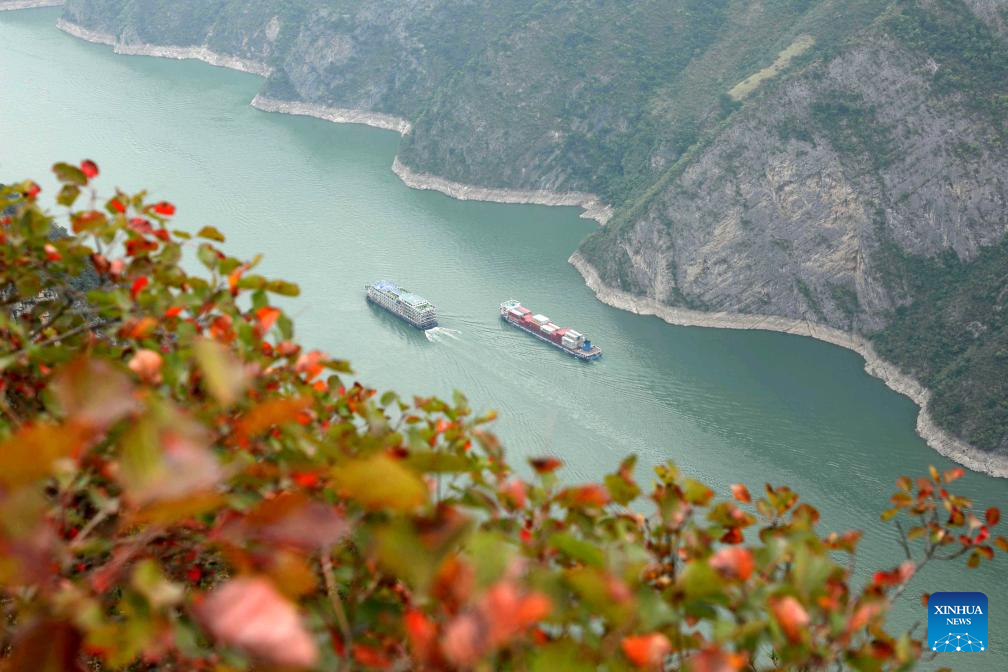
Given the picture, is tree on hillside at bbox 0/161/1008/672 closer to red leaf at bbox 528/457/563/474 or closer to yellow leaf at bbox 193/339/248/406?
yellow leaf at bbox 193/339/248/406

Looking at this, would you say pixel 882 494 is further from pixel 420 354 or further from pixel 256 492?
pixel 256 492

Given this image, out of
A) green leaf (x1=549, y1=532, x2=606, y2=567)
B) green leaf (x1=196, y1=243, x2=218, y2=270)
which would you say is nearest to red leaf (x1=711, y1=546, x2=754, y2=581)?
green leaf (x1=549, y1=532, x2=606, y2=567)

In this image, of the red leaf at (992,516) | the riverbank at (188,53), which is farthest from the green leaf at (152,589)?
the riverbank at (188,53)

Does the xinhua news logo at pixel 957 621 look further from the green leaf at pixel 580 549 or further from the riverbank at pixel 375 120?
the riverbank at pixel 375 120

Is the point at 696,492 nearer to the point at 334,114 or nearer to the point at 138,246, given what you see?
the point at 138,246

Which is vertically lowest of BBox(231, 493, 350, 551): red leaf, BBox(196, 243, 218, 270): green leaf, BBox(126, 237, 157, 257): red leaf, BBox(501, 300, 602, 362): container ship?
BBox(501, 300, 602, 362): container ship

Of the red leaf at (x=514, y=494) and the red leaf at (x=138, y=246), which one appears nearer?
the red leaf at (x=514, y=494)
